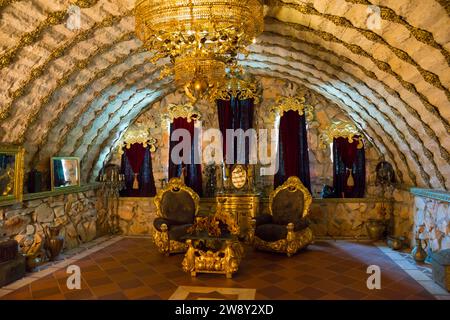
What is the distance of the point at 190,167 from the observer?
963 cm

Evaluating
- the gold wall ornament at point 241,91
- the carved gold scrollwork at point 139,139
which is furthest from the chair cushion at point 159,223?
the gold wall ornament at point 241,91

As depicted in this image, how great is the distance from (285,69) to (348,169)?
125 inches

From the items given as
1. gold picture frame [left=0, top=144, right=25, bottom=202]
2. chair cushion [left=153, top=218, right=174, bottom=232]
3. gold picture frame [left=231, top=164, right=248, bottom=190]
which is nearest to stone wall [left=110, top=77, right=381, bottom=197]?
gold picture frame [left=231, top=164, right=248, bottom=190]

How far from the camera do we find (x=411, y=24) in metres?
3.92

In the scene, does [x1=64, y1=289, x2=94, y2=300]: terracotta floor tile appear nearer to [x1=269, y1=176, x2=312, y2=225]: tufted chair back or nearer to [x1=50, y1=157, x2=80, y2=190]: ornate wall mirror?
[x1=50, y1=157, x2=80, y2=190]: ornate wall mirror

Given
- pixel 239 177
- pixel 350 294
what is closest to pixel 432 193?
pixel 350 294

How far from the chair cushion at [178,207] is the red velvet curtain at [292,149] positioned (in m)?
2.58

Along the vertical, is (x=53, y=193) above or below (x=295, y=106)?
below

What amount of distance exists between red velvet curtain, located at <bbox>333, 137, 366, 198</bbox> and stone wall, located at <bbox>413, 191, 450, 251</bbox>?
160cm

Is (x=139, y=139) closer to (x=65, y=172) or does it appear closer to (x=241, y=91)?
(x=65, y=172)

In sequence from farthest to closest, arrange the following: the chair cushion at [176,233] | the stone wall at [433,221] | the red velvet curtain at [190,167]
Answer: the red velvet curtain at [190,167], the chair cushion at [176,233], the stone wall at [433,221]

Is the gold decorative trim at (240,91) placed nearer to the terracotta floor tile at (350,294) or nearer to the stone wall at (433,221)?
the stone wall at (433,221)

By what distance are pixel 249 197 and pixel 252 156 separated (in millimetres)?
1292

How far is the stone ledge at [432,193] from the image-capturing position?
20.4 feet
